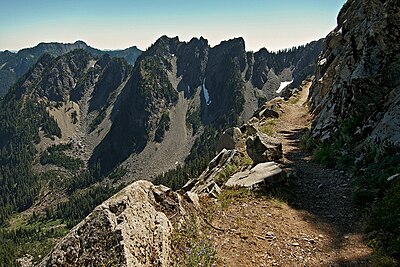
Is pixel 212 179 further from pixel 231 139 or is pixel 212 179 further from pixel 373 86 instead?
pixel 373 86

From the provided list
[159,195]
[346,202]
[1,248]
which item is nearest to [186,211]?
[159,195]

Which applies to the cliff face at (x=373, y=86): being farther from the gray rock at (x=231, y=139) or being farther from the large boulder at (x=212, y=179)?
the large boulder at (x=212, y=179)

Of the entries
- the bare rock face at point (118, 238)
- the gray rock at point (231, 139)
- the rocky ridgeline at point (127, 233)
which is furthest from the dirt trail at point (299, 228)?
the gray rock at point (231, 139)

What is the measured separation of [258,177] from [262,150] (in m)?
4.05

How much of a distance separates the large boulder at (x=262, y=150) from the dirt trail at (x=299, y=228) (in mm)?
2549

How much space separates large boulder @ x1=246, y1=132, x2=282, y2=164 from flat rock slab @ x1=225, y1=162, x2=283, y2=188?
1638 millimetres

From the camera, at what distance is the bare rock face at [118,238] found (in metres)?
7.97

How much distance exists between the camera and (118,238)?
8094 mm

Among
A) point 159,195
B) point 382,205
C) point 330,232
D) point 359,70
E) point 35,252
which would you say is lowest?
point 35,252

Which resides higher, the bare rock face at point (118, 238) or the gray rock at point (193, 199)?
the bare rock face at point (118, 238)

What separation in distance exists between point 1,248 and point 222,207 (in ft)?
674

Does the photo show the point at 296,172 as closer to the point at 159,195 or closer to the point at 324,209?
the point at 324,209

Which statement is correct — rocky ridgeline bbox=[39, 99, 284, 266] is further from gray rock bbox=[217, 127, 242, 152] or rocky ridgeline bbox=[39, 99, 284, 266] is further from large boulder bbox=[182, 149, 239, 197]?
gray rock bbox=[217, 127, 242, 152]

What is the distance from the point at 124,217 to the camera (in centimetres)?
870
